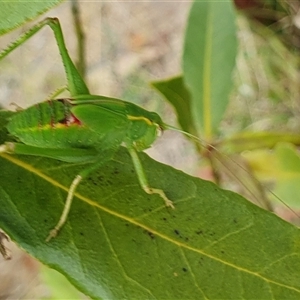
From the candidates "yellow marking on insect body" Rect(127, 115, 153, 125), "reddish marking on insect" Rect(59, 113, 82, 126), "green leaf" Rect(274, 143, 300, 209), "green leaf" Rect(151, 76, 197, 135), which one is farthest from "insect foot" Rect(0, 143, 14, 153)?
"green leaf" Rect(274, 143, 300, 209)

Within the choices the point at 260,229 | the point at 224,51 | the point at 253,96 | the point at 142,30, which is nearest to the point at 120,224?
the point at 260,229

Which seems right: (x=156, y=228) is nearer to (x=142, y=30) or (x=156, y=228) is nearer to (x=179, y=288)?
(x=179, y=288)

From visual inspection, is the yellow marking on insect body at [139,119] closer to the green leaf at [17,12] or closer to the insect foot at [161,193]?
the insect foot at [161,193]

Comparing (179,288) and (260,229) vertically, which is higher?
(260,229)

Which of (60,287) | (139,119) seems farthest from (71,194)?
(60,287)

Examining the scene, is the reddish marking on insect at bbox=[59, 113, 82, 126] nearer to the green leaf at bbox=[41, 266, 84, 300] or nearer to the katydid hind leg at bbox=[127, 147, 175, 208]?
the katydid hind leg at bbox=[127, 147, 175, 208]
